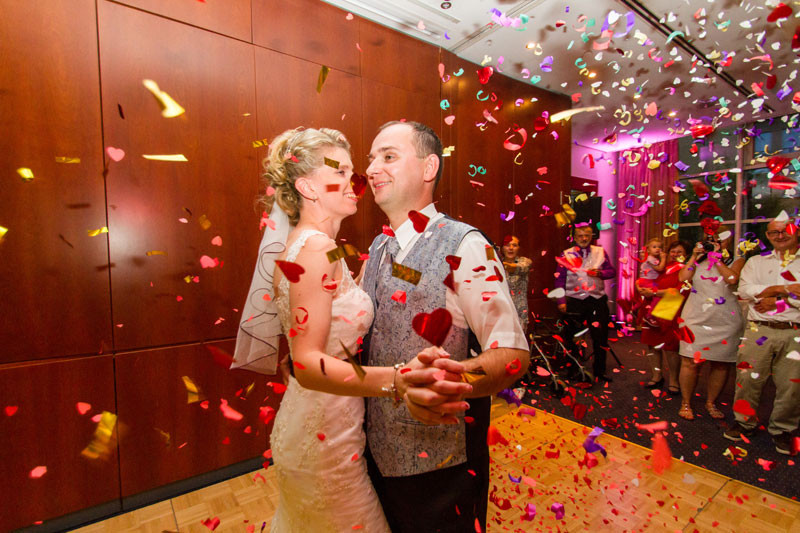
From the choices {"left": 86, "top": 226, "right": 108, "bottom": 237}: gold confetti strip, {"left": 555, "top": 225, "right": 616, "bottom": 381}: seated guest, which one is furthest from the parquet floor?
{"left": 555, "top": 225, "right": 616, "bottom": 381}: seated guest

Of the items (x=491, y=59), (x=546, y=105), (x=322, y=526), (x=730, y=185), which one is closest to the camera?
(x=322, y=526)

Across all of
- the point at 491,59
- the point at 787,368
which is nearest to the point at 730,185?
the point at 787,368

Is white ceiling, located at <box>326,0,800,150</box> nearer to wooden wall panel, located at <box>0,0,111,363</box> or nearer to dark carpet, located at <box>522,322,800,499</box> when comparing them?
wooden wall panel, located at <box>0,0,111,363</box>

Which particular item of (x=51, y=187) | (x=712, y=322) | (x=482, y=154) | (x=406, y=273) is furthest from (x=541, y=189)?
(x=51, y=187)

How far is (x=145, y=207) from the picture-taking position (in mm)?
2443

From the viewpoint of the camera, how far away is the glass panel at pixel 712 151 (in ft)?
21.5

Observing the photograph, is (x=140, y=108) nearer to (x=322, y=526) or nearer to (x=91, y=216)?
(x=91, y=216)

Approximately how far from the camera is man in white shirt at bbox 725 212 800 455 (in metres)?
2.97

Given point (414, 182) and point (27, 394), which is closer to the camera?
point (414, 182)

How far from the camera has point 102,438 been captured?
93.9 inches

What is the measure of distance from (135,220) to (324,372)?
2.15 m

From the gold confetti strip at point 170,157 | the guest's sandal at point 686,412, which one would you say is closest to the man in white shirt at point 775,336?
the guest's sandal at point 686,412

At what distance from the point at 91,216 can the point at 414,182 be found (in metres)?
2.18

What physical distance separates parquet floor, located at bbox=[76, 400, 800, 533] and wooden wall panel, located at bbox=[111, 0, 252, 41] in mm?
3121
